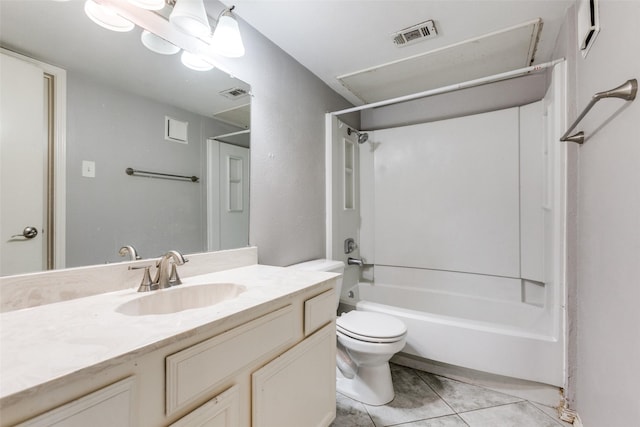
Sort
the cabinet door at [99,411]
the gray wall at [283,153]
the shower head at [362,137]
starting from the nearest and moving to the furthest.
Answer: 1. the cabinet door at [99,411]
2. the gray wall at [283,153]
3. the shower head at [362,137]

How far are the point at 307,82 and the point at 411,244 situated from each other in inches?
65.9

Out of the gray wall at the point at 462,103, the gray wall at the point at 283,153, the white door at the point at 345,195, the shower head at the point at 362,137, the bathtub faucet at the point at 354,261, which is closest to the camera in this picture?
the gray wall at the point at 283,153

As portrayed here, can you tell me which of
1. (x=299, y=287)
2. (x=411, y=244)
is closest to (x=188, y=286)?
(x=299, y=287)

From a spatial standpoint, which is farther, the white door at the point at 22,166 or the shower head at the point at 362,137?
the shower head at the point at 362,137

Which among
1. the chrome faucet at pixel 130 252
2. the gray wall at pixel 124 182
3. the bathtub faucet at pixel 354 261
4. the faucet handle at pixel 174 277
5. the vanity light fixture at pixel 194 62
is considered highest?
the vanity light fixture at pixel 194 62

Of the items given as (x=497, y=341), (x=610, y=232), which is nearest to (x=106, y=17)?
(x=610, y=232)

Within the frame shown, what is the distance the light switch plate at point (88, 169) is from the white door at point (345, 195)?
61.7 inches

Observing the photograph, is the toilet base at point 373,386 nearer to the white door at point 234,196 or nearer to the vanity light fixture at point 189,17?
the white door at point 234,196

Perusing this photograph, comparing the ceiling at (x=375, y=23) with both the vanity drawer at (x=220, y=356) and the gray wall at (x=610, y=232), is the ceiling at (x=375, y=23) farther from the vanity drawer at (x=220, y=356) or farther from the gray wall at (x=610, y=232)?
the vanity drawer at (x=220, y=356)

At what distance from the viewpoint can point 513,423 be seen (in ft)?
4.46

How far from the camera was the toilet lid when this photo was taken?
1.43 meters

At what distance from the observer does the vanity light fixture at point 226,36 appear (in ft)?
4.12

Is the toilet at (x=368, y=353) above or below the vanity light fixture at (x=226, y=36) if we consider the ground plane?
below

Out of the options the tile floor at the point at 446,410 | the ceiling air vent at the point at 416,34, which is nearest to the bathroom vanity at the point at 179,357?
the tile floor at the point at 446,410
